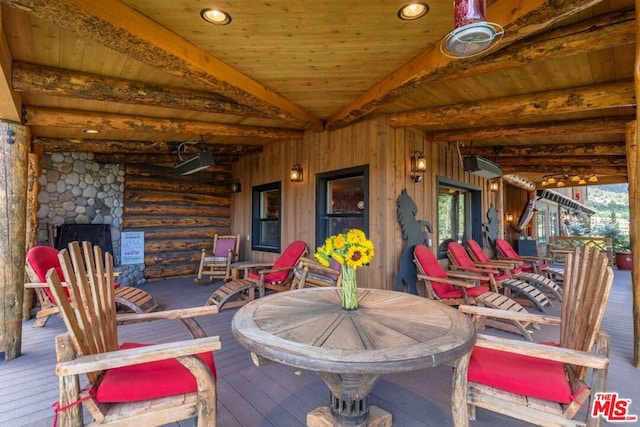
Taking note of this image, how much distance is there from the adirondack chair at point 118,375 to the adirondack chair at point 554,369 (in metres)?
1.33

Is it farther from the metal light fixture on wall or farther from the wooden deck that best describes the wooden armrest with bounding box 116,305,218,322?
the metal light fixture on wall

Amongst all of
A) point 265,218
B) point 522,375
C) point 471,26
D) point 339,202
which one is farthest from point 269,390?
point 265,218

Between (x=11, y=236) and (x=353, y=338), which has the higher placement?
(x=11, y=236)

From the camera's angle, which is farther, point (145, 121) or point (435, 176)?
point (435, 176)

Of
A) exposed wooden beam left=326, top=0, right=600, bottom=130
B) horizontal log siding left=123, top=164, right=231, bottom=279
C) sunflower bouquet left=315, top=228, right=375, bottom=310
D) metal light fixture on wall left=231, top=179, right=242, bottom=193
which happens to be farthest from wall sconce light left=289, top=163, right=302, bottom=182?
sunflower bouquet left=315, top=228, right=375, bottom=310

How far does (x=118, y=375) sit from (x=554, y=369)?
233 centimetres

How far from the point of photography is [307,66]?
123 inches

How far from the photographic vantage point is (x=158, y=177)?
23.8 feet

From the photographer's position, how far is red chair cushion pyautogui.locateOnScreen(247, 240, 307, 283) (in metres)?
5.03

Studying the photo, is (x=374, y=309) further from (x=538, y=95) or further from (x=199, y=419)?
(x=538, y=95)

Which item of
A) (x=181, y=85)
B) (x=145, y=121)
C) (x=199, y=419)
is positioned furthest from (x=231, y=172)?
(x=199, y=419)

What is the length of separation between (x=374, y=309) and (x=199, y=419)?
1.11 m

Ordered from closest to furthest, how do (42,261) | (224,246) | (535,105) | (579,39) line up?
(579,39), (535,105), (42,261), (224,246)

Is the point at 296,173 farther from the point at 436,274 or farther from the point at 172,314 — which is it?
the point at 172,314
